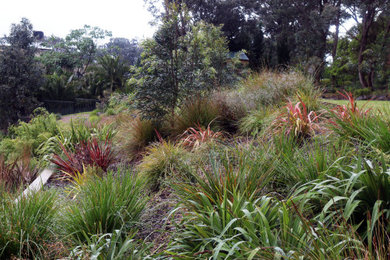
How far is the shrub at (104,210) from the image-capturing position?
8.33 ft

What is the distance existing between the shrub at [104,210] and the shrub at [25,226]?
19 cm

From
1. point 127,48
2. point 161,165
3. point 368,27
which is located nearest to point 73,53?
point 127,48

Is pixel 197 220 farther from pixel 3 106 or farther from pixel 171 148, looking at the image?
pixel 3 106

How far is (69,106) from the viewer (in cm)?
2972

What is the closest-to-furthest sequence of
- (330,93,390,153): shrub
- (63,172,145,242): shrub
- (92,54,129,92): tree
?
(63,172,145,242): shrub, (330,93,390,153): shrub, (92,54,129,92): tree

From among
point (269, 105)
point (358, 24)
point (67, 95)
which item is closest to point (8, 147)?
point (269, 105)

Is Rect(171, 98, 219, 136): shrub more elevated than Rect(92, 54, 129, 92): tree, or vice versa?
Rect(92, 54, 129, 92): tree

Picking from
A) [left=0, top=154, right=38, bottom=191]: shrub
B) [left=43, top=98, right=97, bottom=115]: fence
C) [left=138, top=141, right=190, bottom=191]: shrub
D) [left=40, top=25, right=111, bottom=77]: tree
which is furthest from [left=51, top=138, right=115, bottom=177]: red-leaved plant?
[left=40, top=25, right=111, bottom=77]: tree

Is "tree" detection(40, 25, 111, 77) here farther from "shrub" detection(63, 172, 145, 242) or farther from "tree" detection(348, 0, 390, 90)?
Answer: "shrub" detection(63, 172, 145, 242)

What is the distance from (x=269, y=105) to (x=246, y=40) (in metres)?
25.5

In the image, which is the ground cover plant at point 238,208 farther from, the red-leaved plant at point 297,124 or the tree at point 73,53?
the tree at point 73,53

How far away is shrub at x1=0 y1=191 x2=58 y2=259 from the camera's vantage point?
7.78ft

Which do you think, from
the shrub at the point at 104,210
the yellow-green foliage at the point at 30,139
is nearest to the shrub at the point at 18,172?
the yellow-green foliage at the point at 30,139

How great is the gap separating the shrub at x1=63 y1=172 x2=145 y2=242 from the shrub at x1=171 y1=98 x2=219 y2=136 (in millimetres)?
3268
